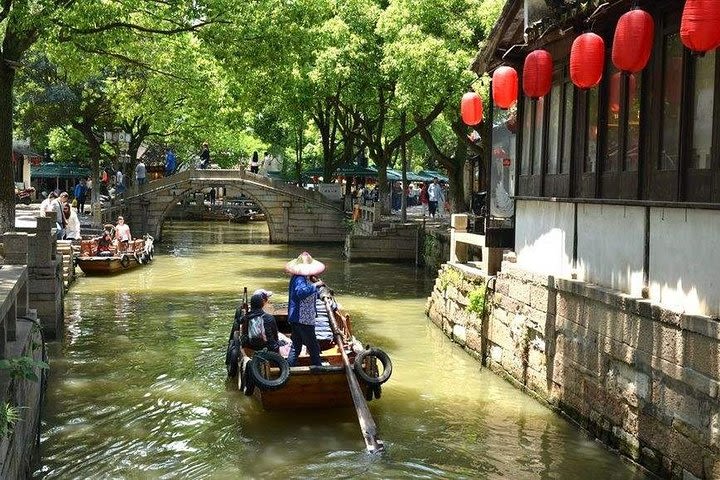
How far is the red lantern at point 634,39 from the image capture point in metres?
8.05

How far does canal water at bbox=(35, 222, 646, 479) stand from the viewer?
9328 millimetres

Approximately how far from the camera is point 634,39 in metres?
8.09

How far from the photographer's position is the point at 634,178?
9164 mm

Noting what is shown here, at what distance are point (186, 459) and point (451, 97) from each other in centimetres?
1496

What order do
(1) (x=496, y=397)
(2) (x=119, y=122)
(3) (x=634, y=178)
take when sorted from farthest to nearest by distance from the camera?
(2) (x=119, y=122)
(1) (x=496, y=397)
(3) (x=634, y=178)

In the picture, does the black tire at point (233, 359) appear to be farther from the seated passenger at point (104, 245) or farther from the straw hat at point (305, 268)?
the seated passenger at point (104, 245)

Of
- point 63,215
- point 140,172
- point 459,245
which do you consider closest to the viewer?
point 459,245

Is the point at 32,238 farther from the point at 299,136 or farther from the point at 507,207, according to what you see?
the point at 299,136

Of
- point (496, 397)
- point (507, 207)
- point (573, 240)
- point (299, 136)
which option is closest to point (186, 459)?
point (496, 397)

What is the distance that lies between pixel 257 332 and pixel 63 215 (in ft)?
46.3

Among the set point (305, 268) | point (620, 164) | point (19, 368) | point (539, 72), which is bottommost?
point (19, 368)

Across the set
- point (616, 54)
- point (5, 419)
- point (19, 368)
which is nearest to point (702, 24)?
point (616, 54)

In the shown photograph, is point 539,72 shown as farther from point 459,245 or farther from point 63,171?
point 63,171

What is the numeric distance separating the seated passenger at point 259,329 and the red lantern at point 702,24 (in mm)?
6537
